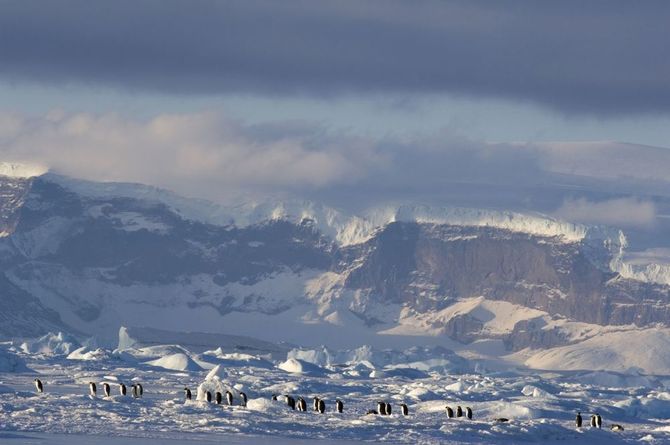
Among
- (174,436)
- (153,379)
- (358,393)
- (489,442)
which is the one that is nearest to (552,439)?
(489,442)

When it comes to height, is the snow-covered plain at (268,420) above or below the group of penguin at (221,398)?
below

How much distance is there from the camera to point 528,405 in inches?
5522

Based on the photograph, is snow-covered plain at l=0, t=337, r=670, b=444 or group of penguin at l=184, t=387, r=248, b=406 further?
group of penguin at l=184, t=387, r=248, b=406

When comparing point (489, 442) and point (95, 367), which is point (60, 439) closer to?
point (489, 442)

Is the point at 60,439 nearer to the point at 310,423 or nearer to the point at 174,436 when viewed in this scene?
the point at 174,436

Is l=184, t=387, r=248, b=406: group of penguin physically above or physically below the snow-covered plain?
above

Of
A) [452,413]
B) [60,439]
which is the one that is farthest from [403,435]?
[60,439]

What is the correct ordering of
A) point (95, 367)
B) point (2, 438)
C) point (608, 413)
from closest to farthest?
point (2, 438), point (608, 413), point (95, 367)

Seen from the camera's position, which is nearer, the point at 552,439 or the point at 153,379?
the point at 552,439

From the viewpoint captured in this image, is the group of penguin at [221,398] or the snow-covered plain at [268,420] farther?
the group of penguin at [221,398]

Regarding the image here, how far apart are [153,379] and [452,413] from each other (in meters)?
55.4

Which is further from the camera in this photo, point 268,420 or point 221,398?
point 221,398

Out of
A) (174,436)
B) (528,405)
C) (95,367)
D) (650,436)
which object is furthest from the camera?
(95,367)

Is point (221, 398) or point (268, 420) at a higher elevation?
point (221, 398)
